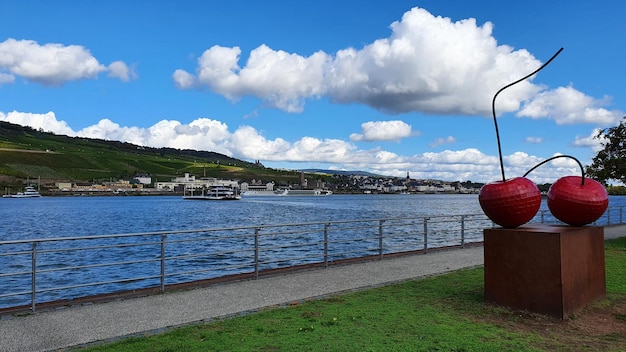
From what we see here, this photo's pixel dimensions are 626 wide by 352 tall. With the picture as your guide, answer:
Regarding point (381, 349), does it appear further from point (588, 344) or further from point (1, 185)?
point (1, 185)

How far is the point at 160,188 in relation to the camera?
567 ft

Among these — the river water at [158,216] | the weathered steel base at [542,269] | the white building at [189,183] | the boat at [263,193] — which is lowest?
the river water at [158,216]

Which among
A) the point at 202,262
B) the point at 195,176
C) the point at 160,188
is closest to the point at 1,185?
the point at 160,188

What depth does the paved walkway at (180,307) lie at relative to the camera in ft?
19.7

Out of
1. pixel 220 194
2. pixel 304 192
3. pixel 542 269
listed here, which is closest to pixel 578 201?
pixel 542 269

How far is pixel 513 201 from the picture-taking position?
7.39 m

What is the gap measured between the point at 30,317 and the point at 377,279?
5932mm

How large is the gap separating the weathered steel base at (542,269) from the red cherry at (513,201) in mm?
212

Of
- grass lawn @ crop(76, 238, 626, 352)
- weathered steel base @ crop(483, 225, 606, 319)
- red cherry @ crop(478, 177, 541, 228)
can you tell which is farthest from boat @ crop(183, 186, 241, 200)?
weathered steel base @ crop(483, 225, 606, 319)

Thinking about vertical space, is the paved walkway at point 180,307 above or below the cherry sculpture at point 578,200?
below

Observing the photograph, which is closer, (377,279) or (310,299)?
(310,299)

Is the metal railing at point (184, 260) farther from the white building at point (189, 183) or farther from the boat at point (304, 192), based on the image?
the boat at point (304, 192)

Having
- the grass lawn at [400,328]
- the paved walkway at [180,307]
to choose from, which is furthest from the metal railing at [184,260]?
the grass lawn at [400,328]

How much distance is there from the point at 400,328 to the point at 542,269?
2.38 m
